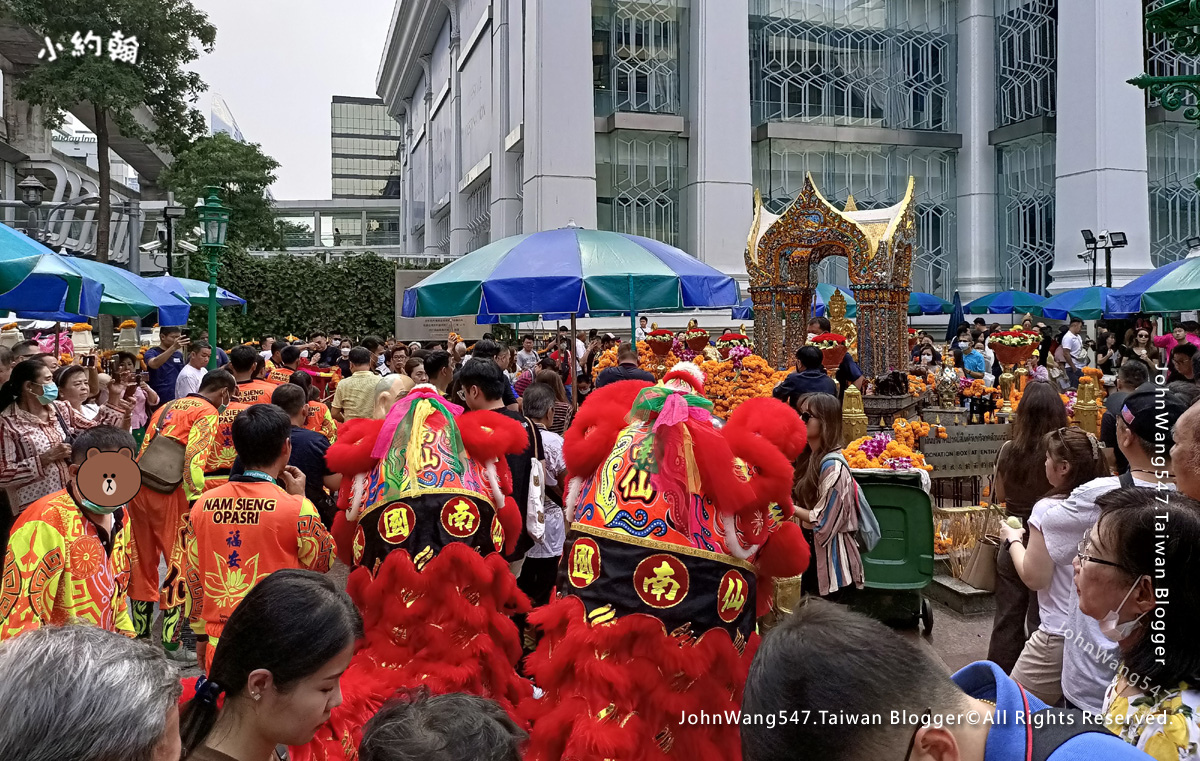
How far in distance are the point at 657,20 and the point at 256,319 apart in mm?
14163

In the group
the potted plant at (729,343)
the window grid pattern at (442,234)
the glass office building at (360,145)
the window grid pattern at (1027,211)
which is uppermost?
the glass office building at (360,145)

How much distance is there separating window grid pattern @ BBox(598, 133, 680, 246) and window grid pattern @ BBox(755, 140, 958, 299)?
314 centimetres

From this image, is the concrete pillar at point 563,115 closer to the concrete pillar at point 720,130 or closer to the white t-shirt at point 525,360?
the concrete pillar at point 720,130

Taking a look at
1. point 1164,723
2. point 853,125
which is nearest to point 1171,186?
point 853,125

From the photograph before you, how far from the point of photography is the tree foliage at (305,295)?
25.6 m

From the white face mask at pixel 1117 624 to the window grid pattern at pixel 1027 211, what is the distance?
1058 inches

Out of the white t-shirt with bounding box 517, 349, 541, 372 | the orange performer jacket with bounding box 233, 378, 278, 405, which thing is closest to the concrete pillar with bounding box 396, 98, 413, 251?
the white t-shirt with bounding box 517, 349, 541, 372

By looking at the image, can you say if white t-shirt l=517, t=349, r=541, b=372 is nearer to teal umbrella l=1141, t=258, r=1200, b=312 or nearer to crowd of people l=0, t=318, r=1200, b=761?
crowd of people l=0, t=318, r=1200, b=761

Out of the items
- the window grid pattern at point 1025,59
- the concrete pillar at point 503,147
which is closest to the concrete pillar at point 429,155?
the concrete pillar at point 503,147

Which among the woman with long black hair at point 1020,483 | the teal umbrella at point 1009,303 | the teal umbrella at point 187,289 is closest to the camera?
the woman with long black hair at point 1020,483

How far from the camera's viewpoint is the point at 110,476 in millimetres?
3344

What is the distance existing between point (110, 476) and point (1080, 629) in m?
3.49

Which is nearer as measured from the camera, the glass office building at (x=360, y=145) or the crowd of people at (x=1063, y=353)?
the crowd of people at (x=1063, y=353)

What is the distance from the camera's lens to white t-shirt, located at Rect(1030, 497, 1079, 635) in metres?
3.34
